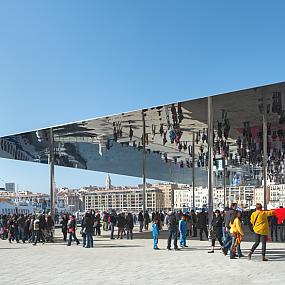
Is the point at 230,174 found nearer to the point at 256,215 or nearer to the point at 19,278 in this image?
the point at 256,215

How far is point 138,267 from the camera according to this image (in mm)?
12812

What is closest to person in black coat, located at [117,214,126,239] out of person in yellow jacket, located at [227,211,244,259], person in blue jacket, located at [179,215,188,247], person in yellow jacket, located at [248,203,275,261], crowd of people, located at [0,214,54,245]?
crowd of people, located at [0,214,54,245]

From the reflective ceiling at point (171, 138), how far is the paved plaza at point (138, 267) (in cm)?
555

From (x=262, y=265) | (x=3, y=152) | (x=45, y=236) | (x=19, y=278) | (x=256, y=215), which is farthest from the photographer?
(x=3, y=152)

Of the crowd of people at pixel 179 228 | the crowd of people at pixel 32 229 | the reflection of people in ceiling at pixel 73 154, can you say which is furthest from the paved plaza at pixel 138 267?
the reflection of people in ceiling at pixel 73 154

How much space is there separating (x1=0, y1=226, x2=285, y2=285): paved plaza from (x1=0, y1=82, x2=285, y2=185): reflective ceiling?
5.55 m

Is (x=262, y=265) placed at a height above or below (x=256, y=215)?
below

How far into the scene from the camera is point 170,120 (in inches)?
925

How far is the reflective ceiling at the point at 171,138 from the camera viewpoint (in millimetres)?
20716

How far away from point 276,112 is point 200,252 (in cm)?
815

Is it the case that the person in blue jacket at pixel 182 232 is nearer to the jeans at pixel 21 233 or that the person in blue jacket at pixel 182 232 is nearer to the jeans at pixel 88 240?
the jeans at pixel 88 240

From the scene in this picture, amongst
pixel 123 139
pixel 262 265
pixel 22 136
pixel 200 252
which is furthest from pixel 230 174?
pixel 262 265

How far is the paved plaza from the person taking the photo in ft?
35.1

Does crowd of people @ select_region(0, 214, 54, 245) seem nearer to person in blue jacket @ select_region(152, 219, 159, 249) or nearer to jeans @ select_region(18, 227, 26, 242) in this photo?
jeans @ select_region(18, 227, 26, 242)
